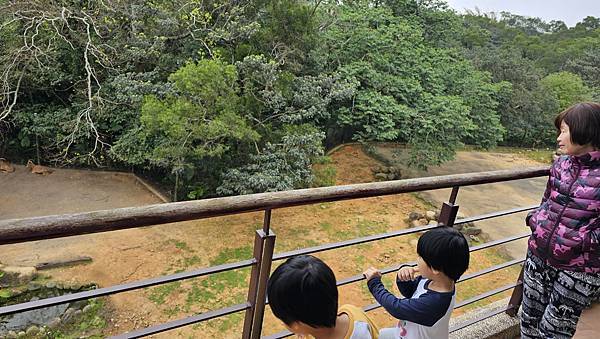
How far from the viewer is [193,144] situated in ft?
20.0

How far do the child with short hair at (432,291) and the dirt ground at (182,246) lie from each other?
3242 mm

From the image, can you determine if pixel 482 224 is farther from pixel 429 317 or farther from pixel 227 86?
pixel 429 317

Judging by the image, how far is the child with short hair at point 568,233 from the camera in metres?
1.18

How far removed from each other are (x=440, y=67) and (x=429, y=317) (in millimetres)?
9005

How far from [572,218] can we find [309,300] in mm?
944

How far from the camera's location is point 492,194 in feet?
25.9

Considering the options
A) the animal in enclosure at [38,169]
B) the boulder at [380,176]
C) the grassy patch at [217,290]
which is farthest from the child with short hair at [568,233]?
the animal in enclosure at [38,169]

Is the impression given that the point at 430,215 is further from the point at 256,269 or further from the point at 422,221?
the point at 256,269

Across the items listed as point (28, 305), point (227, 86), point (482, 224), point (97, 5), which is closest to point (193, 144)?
point (227, 86)

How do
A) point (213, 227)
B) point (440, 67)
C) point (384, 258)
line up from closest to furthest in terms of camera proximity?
point (384, 258) → point (213, 227) → point (440, 67)

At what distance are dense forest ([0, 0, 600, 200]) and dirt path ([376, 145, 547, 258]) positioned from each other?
919 millimetres

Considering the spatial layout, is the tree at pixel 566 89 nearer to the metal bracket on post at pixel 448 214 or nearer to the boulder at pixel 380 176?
the boulder at pixel 380 176

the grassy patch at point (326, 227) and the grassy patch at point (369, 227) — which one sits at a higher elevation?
the grassy patch at point (369, 227)

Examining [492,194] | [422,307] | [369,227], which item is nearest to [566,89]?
[492,194]
